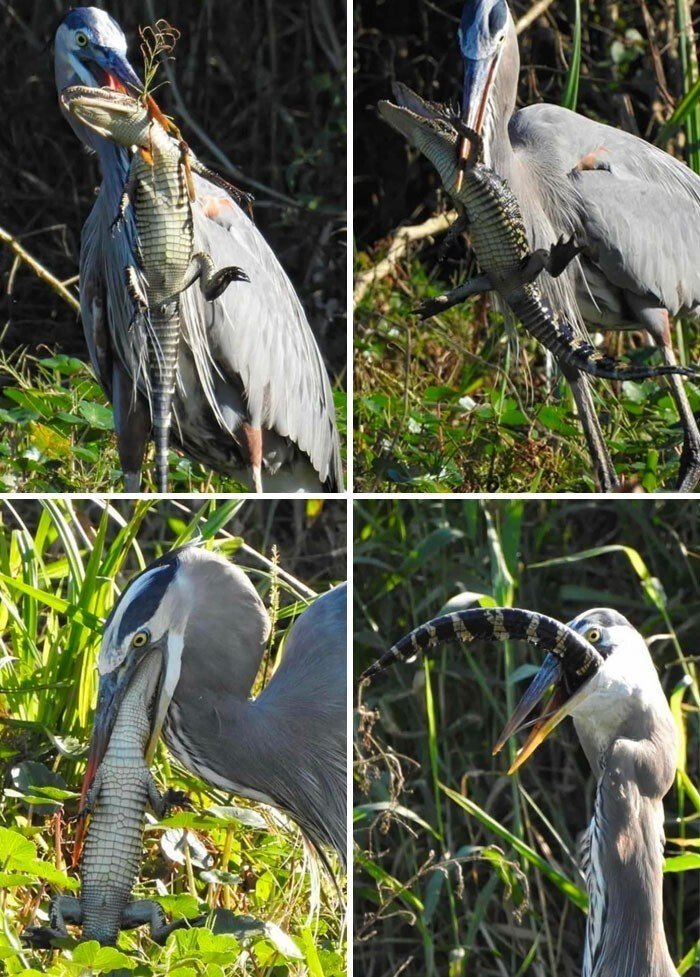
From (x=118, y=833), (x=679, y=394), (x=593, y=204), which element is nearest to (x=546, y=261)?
(x=593, y=204)

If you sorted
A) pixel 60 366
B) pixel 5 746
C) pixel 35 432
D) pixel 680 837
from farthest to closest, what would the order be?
pixel 60 366
pixel 35 432
pixel 680 837
pixel 5 746

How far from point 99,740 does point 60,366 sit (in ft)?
2.30

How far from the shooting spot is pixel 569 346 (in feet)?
5.65

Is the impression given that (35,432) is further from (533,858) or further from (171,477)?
(533,858)

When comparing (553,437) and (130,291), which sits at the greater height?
(130,291)

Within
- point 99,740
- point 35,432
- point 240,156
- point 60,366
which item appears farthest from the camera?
point 240,156

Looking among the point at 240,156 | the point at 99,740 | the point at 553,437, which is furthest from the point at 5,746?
the point at 240,156

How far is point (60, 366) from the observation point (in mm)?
2135

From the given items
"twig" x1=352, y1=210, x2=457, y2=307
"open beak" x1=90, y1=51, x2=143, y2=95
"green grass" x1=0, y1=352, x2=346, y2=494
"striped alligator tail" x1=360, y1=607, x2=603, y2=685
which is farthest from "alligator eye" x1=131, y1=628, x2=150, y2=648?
"twig" x1=352, y1=210, x2=457, y2=307

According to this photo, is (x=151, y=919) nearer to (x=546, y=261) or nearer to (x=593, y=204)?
(x=546, y=261)

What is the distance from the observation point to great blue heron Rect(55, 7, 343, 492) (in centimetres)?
166

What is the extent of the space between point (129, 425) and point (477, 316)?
725mm

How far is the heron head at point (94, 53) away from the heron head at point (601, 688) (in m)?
0.70

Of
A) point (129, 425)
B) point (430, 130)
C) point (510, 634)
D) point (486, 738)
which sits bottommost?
point (486, 738)
